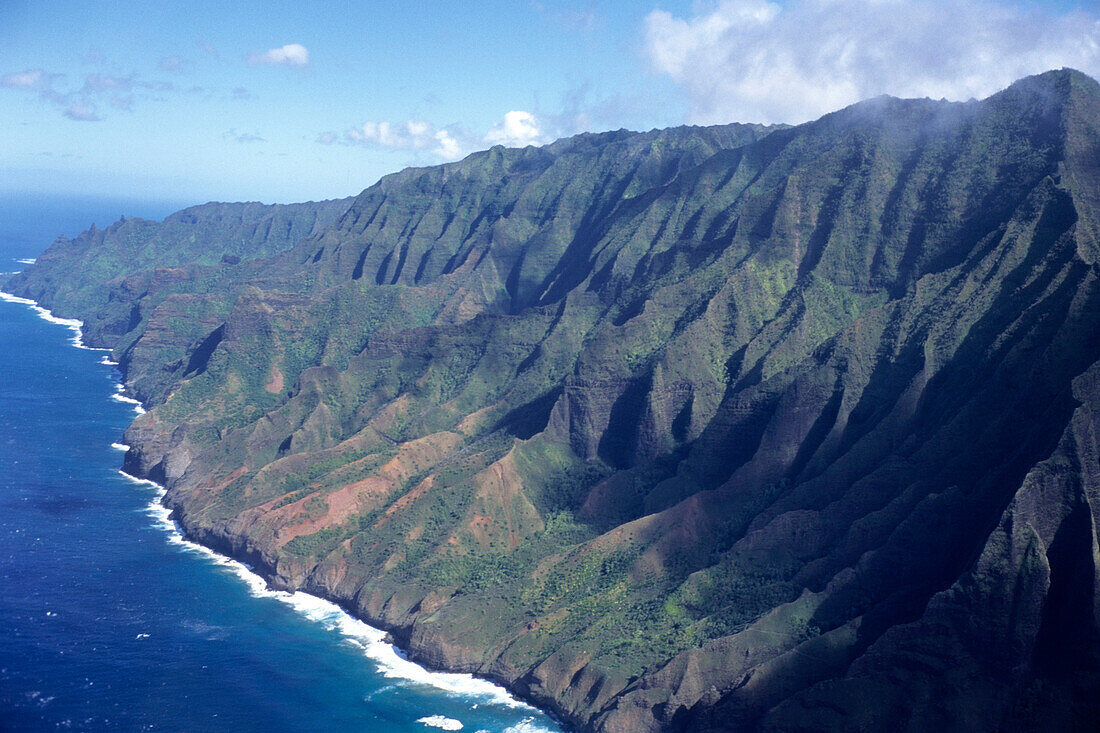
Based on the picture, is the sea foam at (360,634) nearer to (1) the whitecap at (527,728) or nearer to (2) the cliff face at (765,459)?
(2) the cliff face at (765,459)

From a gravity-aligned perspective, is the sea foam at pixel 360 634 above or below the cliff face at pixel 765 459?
below

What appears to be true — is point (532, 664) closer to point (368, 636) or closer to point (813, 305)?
point (368, 636)

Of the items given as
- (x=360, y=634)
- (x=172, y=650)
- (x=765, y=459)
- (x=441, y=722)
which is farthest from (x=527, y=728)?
(x=765, y=459)

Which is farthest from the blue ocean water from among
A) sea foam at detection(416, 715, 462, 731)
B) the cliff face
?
the cliff face

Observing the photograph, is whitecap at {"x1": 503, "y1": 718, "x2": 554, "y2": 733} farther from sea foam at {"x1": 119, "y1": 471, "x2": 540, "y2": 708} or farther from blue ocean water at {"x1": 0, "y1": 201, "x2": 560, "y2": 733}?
sea foam at {"x1": 119, "y1": 471, "x2": 540, "y2": 708}

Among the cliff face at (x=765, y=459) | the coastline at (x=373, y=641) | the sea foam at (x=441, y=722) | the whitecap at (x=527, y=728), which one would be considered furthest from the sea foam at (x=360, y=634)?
the sea foam at (x=441, y=722)

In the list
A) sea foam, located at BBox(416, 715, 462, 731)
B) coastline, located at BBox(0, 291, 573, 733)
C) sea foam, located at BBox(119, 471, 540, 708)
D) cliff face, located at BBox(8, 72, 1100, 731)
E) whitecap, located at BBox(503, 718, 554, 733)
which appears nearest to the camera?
cliff face, located at BBox(8, 72, 1100, 731)

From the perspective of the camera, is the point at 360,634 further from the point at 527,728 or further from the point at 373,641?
the point at 527,728
